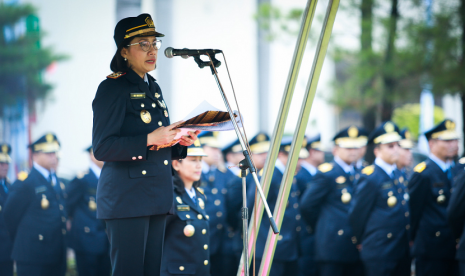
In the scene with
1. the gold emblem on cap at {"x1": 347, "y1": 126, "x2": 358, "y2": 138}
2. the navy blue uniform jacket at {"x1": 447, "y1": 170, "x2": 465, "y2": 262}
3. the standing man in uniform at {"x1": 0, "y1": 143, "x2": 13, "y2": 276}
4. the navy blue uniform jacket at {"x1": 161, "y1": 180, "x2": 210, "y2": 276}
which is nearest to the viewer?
the navy blue uniform jacket at {"x1": 161, "y1": 180, "x2": 210, "y2": 276}

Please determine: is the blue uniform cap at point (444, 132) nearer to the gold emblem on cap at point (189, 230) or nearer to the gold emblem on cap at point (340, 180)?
the gold emblem on cap at point (340, 180)

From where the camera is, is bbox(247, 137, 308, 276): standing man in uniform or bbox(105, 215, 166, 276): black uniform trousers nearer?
bbox(105, 215, 166, 276): black uniform trousers

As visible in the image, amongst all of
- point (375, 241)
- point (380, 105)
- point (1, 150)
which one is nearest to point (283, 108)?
point (375, 241)

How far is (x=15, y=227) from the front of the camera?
5.08 meters

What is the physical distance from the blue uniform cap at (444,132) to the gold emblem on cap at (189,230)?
10.6 feet

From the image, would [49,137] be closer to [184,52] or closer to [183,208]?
[183,208]

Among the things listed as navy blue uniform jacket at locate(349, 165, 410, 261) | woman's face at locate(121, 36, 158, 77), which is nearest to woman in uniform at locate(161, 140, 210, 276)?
woman's face at locate(121, 36, 158, 77)

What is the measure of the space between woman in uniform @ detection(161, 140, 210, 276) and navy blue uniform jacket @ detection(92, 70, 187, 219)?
0.97m

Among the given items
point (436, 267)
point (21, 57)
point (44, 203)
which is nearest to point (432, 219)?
point (436, 267)

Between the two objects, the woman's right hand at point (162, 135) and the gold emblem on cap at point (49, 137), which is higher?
the woman's right hand at point (162, 135)

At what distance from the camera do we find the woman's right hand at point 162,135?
7.92 feet

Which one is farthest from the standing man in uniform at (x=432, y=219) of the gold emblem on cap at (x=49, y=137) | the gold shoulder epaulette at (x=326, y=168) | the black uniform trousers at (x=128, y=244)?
the gold emblem on cap at (x=49, y=137)

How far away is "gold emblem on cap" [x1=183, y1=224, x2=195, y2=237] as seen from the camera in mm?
3525

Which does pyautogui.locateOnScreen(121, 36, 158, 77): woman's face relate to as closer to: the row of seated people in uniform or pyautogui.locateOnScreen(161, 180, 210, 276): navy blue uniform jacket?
pyautogui.locateOnScreen(161, 180, 210, 276): navy blue uniform jacket
